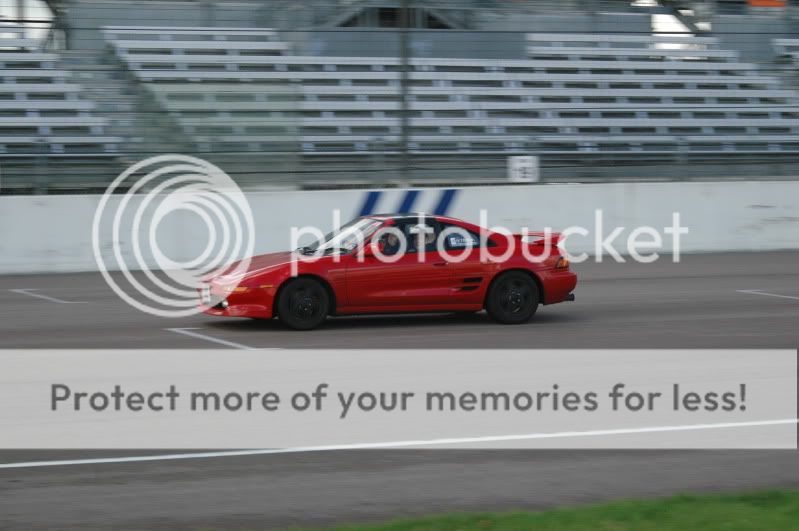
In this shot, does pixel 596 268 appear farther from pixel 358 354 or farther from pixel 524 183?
pixel 358 354

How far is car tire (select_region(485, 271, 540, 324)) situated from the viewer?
1195cm

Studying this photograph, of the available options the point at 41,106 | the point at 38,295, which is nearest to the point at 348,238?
the point at 38,295

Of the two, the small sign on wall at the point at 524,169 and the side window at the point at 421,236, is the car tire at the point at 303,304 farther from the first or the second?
the small sign on wall at the point at 524,169

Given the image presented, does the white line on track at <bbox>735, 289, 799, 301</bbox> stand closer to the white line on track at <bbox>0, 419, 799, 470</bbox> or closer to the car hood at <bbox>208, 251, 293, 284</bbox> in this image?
the car hood at <bbox>208, 251, 293, 284</bbox>

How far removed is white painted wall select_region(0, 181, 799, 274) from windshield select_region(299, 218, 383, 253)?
7.15m

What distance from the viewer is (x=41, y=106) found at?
71.3 ft

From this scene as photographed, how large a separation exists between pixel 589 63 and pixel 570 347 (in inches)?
701

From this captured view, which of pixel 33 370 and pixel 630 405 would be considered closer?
pixel 630 405

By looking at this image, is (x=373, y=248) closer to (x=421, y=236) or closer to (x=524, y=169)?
(x=421, y=236)

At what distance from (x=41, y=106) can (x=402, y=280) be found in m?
12.7

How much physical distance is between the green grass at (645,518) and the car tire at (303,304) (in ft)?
20.9

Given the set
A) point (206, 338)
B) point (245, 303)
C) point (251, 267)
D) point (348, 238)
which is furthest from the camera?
point (348, 238)

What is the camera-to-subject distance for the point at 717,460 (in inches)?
255

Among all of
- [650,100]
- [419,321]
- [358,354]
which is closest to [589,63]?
[650,100]
